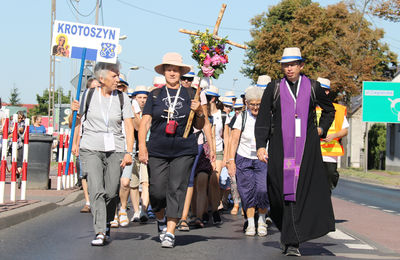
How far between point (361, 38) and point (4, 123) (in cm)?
3650

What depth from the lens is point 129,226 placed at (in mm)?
9906

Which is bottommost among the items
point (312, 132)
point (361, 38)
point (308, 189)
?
point (308, 189)

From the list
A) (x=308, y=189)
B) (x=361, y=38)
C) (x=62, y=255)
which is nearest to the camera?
(x=62, y=255)

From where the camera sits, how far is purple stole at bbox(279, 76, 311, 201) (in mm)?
7428

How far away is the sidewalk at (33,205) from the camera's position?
9605 millimetres

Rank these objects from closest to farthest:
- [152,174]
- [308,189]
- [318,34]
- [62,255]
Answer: [62,255], [308,189], [152,174], [318,34]

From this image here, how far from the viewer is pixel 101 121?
8.02 m

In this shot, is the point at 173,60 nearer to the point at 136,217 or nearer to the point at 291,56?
the point at 291,56

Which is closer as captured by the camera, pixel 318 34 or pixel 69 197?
pixel 69 197

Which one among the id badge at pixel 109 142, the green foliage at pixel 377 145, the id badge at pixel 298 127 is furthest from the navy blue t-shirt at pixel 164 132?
the green foliage at pixel 377 145

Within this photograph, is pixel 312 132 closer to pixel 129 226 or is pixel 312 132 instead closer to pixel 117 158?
pixel 117 158

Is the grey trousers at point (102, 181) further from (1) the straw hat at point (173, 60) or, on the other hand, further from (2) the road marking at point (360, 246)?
(2) the road marking at point (360, 246)

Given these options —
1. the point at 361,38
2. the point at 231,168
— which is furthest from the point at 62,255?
the point at 361,38

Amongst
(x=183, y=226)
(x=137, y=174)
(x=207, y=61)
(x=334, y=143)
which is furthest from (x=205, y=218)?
(x=207, y=61)
